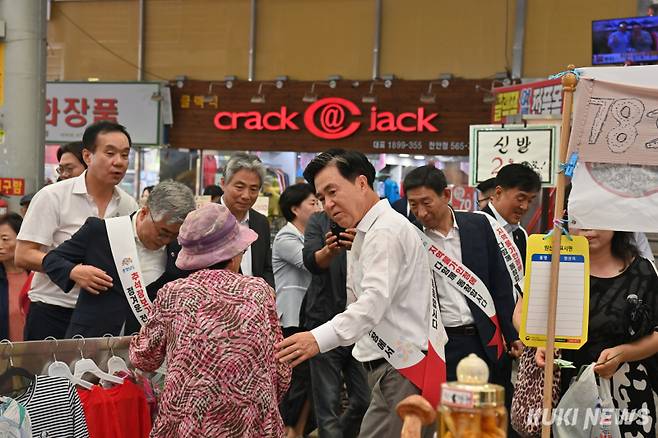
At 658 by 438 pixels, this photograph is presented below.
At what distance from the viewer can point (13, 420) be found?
11.4 ft

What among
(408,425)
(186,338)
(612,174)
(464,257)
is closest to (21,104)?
(464,257)

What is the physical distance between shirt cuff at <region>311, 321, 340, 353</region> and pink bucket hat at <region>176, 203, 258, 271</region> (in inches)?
15.8

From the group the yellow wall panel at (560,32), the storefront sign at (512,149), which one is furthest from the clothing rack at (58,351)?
the yellow wall panel at (560,32)

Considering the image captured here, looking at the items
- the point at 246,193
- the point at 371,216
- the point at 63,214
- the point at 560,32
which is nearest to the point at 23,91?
the point at 246,193

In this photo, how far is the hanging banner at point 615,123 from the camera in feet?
11.1

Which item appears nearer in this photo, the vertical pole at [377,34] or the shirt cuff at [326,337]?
the shirt cuff at [326,337]

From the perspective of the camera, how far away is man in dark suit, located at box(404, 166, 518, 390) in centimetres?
455

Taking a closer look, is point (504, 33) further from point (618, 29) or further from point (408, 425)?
point (408, 425)

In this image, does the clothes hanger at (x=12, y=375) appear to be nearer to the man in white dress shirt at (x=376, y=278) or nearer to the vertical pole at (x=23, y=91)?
the man in white dress shirt at (x=376, y=278)

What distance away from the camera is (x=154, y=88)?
13203mm

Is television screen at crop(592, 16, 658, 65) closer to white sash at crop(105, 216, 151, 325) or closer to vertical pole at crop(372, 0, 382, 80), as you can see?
vertical pole at crop(372, 0, 382, 80)

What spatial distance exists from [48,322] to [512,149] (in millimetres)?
4289

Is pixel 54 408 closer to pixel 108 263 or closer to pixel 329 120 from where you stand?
pixel 108 263

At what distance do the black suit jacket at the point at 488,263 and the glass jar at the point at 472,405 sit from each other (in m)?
2.80
